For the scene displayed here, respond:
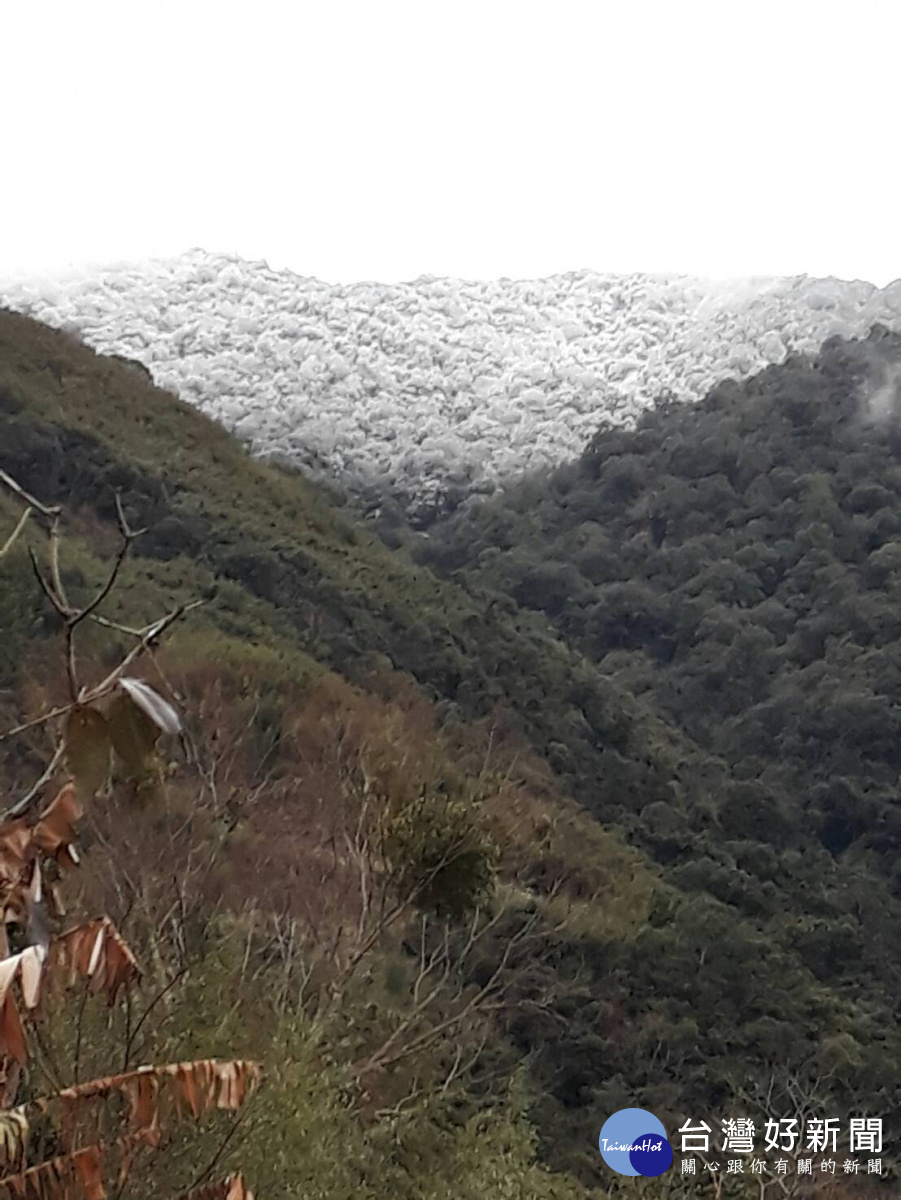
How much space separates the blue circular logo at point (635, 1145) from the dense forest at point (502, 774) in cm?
21

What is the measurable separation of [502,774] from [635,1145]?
4640mm

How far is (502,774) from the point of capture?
1235cm

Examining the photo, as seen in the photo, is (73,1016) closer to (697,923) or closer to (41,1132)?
(41,1132)

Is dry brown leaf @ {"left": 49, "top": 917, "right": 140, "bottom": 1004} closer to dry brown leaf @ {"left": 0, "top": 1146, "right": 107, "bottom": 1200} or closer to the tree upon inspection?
the tree

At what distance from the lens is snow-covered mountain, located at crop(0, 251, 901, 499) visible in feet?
105

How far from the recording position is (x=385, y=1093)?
692 cm

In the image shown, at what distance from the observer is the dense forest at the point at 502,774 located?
6.40 metres

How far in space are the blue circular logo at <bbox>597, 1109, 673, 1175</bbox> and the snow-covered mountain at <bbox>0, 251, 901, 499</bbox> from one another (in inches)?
860

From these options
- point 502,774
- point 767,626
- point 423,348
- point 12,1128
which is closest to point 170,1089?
point 12,1128

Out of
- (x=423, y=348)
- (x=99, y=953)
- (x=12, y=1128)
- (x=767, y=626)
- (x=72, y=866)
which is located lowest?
(x=767, y=626)

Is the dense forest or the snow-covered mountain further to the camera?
the snow-covered mountain

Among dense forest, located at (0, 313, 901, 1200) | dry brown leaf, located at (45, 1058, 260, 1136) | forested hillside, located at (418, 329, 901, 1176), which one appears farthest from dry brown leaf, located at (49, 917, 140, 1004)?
forested hillside, located at (418, 329, 901, 1176)

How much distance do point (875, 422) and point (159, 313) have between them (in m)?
18.0

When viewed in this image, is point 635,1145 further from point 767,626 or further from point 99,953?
point 767,626
